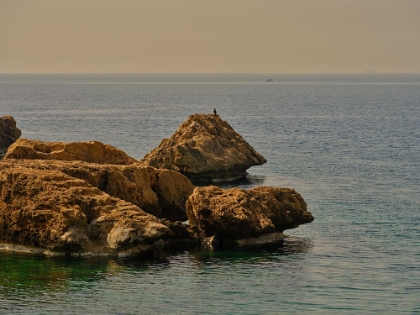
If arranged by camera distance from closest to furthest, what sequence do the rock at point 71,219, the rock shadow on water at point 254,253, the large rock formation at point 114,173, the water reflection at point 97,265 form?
the water reflection at point 97,265, the rock at point 71,219, the rock shadow on water at point 254,253, the large rock formation at point 114,173

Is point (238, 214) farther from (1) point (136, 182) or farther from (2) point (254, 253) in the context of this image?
(1) point (136, 182)

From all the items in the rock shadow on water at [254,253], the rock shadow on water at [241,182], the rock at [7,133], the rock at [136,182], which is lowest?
the rock shadow on water at [241,182]

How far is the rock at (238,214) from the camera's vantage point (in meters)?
46.7

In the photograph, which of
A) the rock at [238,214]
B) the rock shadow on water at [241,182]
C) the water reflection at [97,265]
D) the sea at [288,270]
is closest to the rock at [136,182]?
the rock at [238,214]

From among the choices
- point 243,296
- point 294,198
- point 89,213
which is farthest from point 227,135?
point 243,296

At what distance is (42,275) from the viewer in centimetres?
4169

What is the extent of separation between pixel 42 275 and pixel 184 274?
6573 mm

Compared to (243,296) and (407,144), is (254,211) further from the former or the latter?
(407,144)

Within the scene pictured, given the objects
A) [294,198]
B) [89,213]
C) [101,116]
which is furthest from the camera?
[101,116]

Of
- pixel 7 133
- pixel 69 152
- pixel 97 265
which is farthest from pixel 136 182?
pixel 7 133

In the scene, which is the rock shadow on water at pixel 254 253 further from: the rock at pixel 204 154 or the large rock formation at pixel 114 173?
the rock at pixel 204 154

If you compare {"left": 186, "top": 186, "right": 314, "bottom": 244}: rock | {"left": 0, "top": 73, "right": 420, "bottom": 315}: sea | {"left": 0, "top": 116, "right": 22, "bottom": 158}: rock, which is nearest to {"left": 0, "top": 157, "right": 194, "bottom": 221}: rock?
{"left": 186, "top": 186, "right": 314, "bottom": 244}: rock

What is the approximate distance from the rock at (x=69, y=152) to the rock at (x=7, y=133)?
3333 cm

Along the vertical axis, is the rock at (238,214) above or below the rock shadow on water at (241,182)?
above
